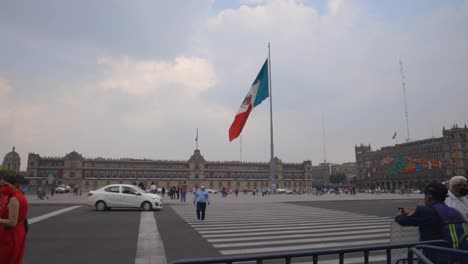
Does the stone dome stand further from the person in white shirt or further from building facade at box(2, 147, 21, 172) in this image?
the person in white shirt

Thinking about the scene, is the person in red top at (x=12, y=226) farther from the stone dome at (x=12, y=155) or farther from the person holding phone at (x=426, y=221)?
the stone dome at (x=12, y=155)

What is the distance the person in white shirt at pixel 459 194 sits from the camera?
471cm

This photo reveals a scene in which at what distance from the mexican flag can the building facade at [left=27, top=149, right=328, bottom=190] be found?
8598 cm

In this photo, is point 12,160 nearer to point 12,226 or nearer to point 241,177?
point 241,177

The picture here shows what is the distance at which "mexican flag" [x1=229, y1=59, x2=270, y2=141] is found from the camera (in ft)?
86.6

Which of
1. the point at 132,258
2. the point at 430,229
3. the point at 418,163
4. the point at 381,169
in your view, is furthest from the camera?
the point at 381,169

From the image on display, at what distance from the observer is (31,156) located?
102 metres

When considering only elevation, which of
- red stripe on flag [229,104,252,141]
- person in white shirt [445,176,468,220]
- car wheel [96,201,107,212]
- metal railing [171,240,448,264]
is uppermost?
red stripe on flag [229,104,252,141]

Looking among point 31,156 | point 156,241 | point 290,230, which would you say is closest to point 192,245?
point 156,241

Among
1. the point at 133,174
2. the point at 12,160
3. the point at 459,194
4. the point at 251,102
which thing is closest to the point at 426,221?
the point at 459,194

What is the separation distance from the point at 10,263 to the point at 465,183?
19.3 ft

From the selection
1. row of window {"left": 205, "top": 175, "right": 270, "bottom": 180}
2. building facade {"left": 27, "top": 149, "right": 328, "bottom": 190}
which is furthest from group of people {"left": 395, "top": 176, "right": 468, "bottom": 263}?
row of window {"left": 205, "top": 175, "right": 270, "bottom": 180}

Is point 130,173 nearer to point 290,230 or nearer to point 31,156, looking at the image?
point 31,156

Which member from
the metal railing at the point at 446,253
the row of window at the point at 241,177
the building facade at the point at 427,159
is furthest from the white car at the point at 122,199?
the row of window at the point at 241,177
